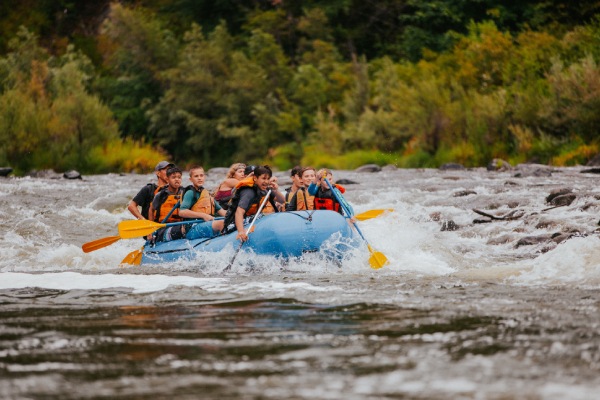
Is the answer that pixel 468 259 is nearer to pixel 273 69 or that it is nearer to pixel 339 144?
pixel 339 144

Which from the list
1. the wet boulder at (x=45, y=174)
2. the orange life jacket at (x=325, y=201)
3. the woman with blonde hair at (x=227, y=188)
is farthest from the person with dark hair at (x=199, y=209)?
the wet boulder at (x=45, y=174)

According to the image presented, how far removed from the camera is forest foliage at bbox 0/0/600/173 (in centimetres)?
2150

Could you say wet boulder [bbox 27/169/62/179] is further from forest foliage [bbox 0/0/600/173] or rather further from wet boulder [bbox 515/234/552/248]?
wet boulder [bbox 515/234/552/248]

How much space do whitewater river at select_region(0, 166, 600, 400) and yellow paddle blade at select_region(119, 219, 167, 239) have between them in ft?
1.89

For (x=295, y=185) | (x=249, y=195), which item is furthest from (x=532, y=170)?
(x=249, y=195)

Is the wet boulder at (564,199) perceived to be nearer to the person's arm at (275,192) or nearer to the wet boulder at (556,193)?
the wet boulder at (556,193)

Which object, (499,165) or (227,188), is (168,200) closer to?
(227,188)

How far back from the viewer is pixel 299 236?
8242 mm

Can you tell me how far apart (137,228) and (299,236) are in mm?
1855

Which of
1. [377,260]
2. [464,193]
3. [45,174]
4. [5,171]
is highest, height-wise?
[377,260]

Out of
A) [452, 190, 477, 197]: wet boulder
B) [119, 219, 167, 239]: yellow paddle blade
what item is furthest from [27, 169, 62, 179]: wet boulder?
→ [119, 219, 167, 239]: yellow paddle blade

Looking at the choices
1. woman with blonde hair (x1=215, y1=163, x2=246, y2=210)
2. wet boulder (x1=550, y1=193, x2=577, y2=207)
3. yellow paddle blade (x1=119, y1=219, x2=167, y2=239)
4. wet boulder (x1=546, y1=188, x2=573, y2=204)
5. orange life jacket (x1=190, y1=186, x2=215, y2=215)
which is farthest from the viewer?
wet boulder (x1=546, y1=188, x2=573, y2=204)

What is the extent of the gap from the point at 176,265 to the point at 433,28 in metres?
27.3

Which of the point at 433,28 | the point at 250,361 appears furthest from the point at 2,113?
the point at 250,361
